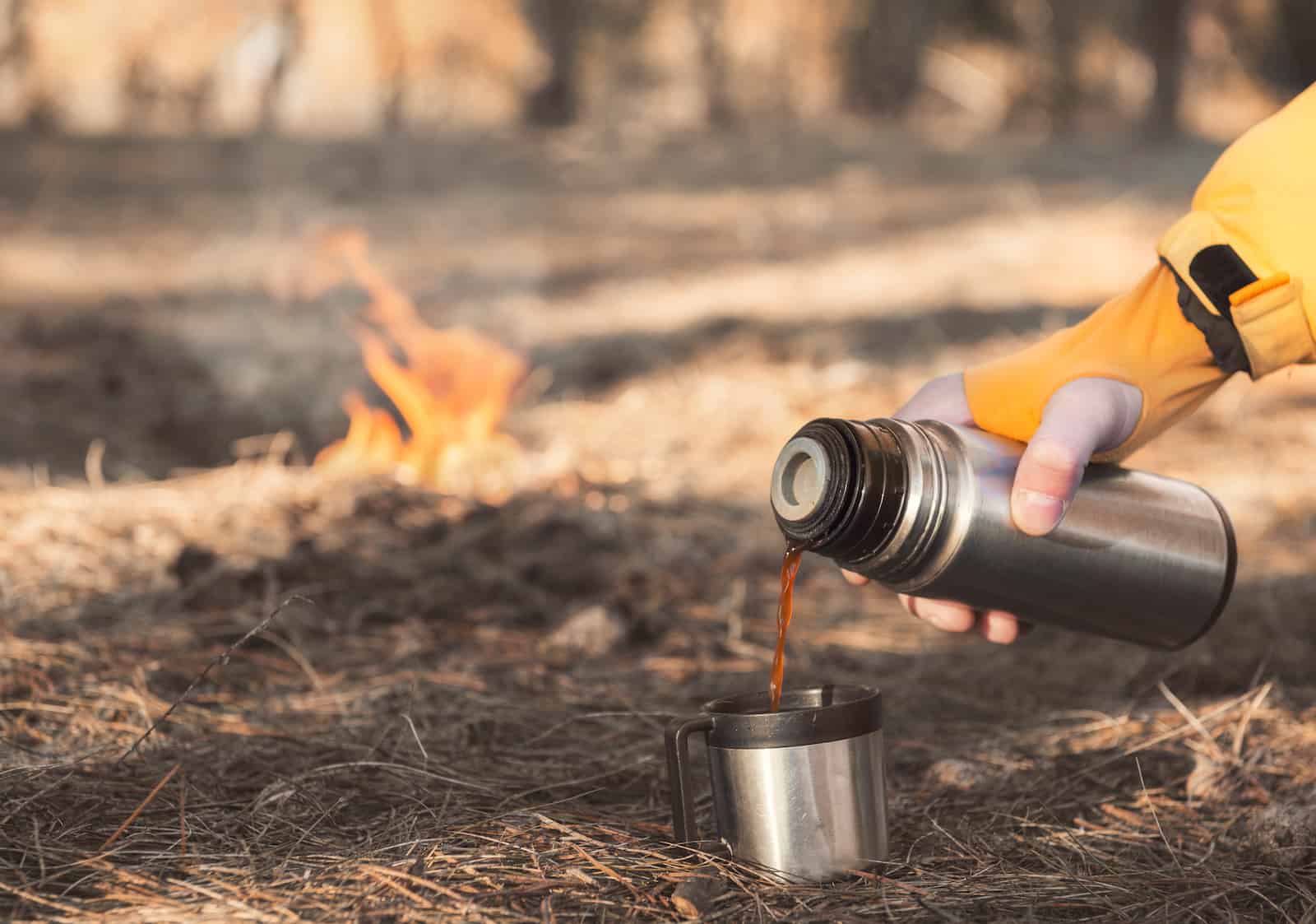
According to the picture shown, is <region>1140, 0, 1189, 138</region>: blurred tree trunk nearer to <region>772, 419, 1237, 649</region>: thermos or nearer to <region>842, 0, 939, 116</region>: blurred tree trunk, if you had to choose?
<region>842, 0, 939, 116</region>: blurred tree trunk

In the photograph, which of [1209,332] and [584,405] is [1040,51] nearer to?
[584,405]

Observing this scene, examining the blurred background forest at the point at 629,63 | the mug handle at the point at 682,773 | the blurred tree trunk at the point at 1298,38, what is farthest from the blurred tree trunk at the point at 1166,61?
the mug handle at the point at 682,773

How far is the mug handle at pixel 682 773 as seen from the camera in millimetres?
1820

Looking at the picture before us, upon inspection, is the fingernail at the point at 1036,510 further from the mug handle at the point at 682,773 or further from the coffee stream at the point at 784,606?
the mug handle at the point at 682,773

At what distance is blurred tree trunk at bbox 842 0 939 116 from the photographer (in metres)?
14.7

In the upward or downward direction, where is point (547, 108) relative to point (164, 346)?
upward

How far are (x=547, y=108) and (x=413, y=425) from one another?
7245 mm

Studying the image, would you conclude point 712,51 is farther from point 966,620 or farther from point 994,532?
point 994,532

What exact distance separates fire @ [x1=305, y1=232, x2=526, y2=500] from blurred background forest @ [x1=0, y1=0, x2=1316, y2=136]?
4.65 m

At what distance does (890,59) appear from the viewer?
48.2 ft

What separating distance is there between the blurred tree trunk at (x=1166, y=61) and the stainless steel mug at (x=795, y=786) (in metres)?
11.4

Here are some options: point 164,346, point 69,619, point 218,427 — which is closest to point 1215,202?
point 69,619

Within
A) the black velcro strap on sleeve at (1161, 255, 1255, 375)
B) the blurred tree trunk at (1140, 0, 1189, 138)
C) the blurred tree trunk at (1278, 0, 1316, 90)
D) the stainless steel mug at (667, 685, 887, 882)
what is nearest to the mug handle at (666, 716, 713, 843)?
the stainless steel mug at (667, 685, 887, 882)

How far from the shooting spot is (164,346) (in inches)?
258
